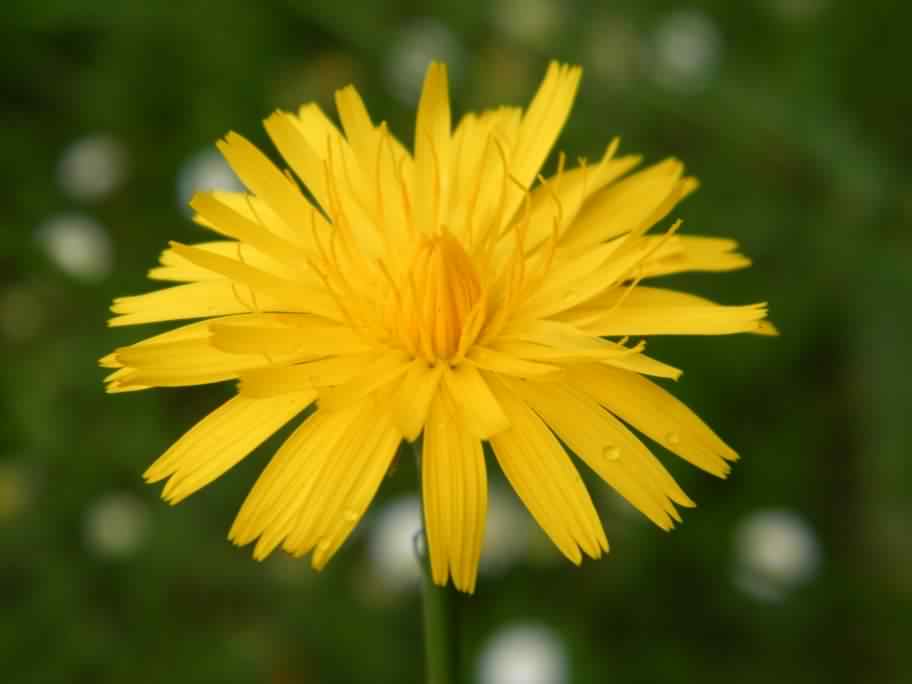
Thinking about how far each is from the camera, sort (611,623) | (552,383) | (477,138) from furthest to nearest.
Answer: (611,623)
(477,138)
(552,383)

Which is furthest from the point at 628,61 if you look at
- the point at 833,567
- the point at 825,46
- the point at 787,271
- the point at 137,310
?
the point at 137,310

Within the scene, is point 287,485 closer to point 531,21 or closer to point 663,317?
point 663,317

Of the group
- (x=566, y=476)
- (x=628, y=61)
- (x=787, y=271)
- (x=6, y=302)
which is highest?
(x=628, y=61)

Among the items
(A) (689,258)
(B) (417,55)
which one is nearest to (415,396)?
(A) (689,258)

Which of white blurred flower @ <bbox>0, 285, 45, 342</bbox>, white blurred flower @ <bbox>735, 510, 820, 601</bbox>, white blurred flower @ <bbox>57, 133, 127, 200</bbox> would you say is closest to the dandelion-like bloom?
white blurred flower @ <bbox>735, 510, 820, 601</bbox>

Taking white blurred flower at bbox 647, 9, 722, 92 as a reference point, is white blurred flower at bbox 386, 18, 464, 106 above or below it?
below

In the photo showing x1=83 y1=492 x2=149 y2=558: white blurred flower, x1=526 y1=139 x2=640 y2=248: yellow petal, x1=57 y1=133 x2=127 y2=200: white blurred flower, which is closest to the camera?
x1=526 y1=139 x2=640 y2=248: yellow petal

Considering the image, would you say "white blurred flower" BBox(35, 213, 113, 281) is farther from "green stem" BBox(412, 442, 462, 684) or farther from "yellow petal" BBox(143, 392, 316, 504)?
"green stem" BBox(412, 442, 462, 684)

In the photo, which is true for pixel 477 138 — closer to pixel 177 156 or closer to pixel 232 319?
pixel 232 319
